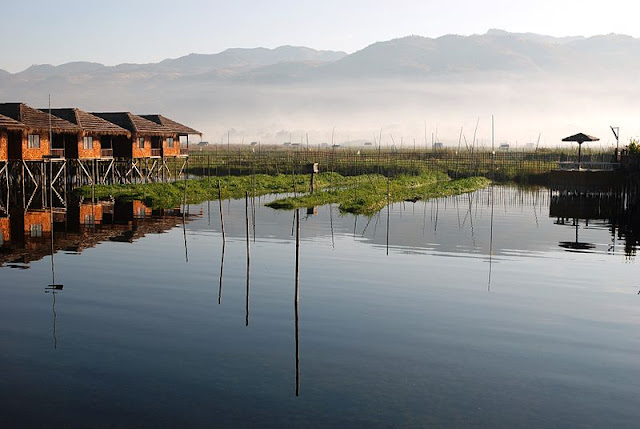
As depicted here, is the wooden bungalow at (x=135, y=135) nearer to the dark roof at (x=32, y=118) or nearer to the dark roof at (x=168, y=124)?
the dark roof at (x=168, y=124)

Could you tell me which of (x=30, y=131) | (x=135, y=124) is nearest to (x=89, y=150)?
(x=135, y=124)

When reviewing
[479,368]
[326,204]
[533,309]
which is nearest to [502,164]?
[326,204]

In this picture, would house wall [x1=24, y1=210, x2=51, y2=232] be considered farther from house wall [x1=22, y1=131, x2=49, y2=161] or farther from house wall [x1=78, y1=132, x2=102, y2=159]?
house wall [x1=78, y1=132, x2=102, y2=159]

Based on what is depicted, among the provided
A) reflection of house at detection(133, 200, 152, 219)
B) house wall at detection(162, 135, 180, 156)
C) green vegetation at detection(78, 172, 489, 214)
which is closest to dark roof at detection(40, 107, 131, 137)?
green vegetation at detection(78, 172, 489, 214)

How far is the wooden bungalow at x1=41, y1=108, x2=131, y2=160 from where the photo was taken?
1667 inches

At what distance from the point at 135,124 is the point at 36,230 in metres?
23.0

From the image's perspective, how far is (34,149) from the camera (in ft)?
125

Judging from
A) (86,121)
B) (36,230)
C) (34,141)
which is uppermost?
(86,121)

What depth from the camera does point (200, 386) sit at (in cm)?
1057

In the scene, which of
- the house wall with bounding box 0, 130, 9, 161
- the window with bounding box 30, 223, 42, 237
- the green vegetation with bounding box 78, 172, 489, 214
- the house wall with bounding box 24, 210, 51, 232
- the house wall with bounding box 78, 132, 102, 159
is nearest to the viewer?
the window with bounding box 30, 223, 42, 237

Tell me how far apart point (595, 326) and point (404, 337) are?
4166mm

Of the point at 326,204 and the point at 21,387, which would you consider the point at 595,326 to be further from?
the point at 326,204

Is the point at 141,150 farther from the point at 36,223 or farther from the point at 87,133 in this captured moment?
the point at 36,223

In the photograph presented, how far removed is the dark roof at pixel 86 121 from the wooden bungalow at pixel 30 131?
4.44 feet
